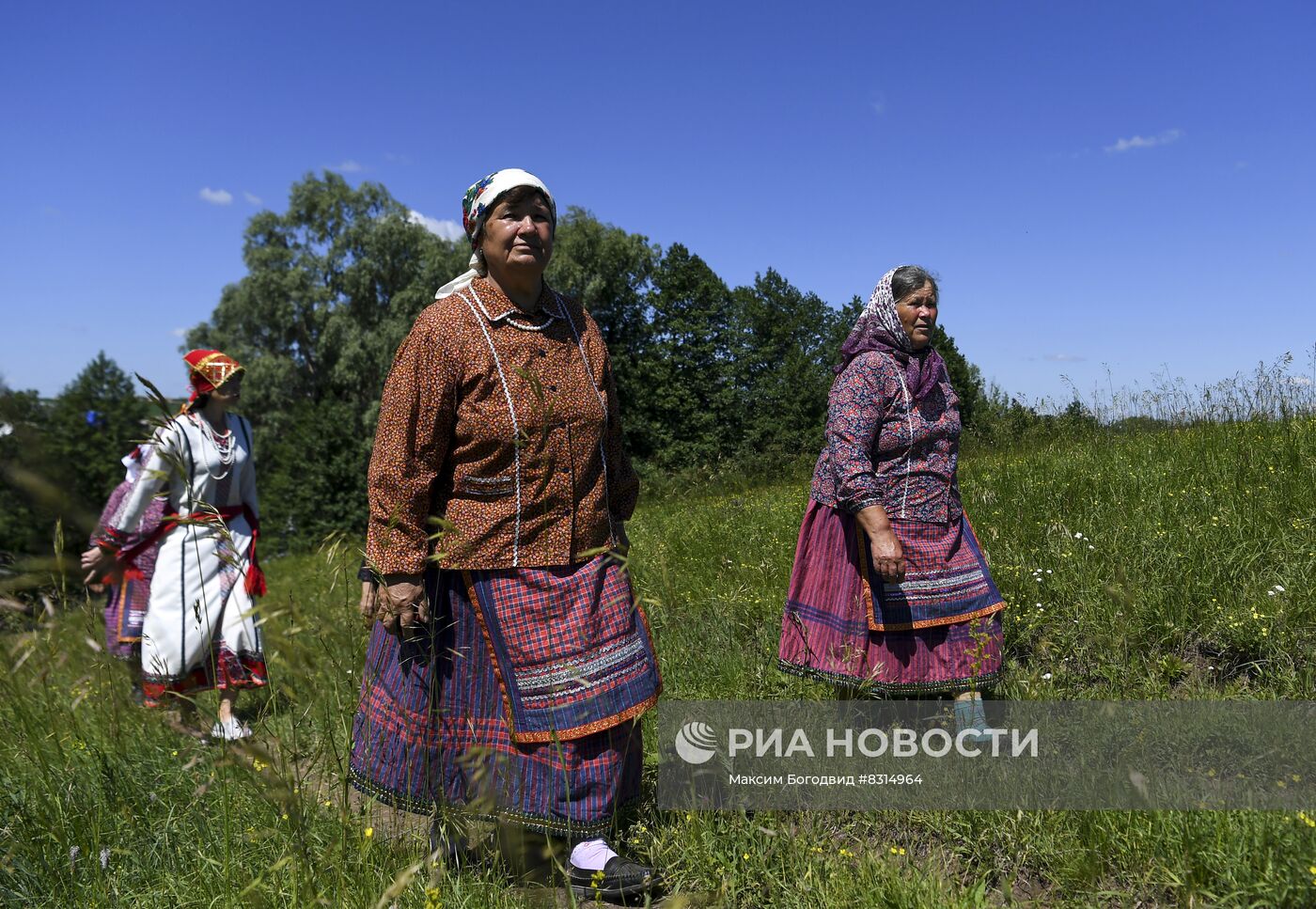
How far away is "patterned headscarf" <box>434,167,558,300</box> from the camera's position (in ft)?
7.48

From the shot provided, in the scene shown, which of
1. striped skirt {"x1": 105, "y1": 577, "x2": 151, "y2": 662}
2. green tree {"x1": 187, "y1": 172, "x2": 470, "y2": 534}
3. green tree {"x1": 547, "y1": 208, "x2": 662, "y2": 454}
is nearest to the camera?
striped skirt {"x1": 105, "y1": 577, "x2": 151, "y2": 662}

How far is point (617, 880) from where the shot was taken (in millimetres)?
2127

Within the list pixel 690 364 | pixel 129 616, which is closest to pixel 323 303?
pixel 690 364

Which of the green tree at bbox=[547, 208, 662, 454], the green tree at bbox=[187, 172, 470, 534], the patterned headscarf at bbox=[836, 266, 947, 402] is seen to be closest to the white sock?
the patterned headscarf at bbox=[836, 266, 947, 402]

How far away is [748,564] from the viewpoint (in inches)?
181

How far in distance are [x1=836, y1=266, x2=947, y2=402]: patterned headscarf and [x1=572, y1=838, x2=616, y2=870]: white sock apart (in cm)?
182

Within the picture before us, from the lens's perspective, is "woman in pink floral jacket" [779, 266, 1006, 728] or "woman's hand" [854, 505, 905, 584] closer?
"woman's hand" [854, 505, 905, 584]

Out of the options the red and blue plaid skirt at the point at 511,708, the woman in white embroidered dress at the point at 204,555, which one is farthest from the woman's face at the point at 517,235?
the woman in white embroidered dress at the point at 204,555

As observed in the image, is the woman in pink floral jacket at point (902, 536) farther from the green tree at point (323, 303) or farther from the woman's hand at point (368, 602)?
the green tree at point (323, 303)

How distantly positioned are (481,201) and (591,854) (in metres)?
1.88

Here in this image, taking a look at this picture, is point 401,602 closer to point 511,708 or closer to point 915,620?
point 511,708

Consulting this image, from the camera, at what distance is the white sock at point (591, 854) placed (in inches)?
85.4

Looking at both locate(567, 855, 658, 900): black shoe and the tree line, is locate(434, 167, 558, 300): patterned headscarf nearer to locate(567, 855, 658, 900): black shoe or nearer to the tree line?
locate(567, 855, 658, 900): black shoe

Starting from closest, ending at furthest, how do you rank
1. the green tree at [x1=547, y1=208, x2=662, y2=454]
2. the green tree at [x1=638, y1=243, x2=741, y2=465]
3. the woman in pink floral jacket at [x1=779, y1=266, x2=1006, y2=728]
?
the woman in pink floral jacket at [x1=779, y1=266, x2=1006, y2=728] < the green tree at [x1=547, y1=208, x2=662, y2=454] < the green tree at [x1=638, y1=243, x2=741, y2=465]
